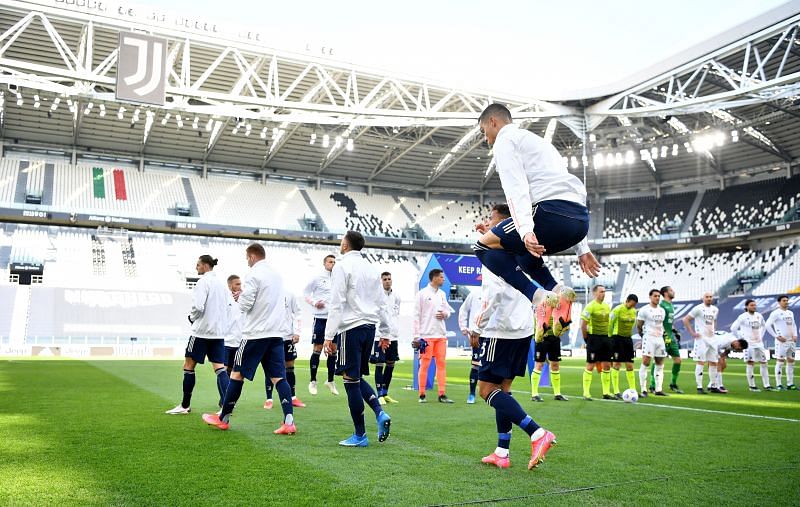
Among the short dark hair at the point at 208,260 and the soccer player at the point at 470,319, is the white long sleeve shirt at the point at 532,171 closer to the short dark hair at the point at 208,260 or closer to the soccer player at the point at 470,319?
the short dark hair at the point at 208,260

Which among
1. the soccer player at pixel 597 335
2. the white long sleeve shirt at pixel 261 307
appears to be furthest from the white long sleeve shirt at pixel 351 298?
the soccer player at pixel 597 335

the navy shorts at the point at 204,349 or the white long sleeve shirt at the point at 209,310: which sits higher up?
the white long sleeve shirt at the point at 209,310

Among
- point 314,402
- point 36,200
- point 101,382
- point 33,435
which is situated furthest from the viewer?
point 36,200

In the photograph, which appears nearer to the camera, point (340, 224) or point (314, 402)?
point (314, 402)

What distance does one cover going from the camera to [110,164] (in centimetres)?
4059

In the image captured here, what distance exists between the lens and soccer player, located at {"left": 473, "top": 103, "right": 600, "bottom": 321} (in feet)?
13.3

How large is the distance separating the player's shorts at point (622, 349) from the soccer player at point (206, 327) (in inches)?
252

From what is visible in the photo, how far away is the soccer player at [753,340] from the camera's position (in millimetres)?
13102

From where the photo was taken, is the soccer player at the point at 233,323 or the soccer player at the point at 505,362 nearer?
the soccer player at the point at 505,362

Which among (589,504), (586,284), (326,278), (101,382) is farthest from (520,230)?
(586,284)

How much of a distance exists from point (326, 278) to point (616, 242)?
126 ft

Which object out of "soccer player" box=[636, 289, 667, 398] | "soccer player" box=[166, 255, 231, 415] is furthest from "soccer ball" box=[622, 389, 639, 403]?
"soccer player" box=[166, 255, 231, 415]

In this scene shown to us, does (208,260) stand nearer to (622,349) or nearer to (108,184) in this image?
→ (622,349)

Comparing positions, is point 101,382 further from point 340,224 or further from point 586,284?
point 586,284
